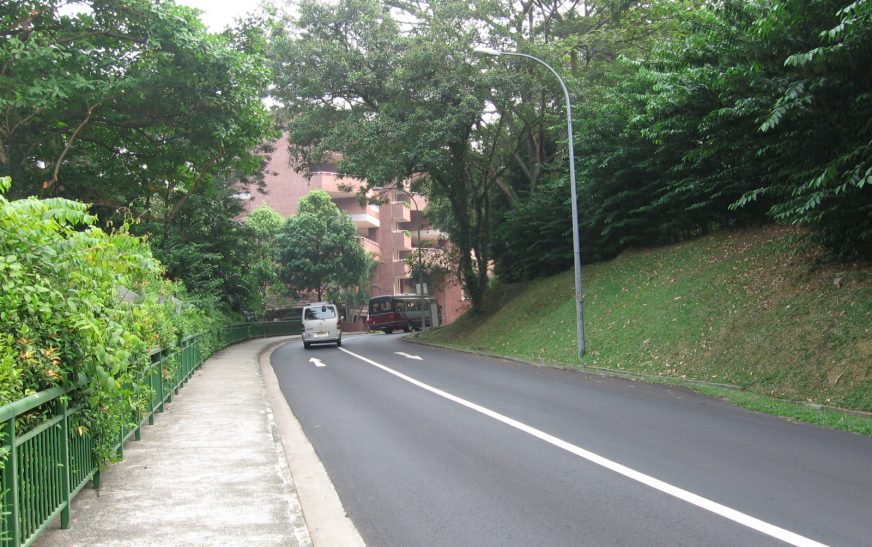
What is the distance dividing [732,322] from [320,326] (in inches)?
775

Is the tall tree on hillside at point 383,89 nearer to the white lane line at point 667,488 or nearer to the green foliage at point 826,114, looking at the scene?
the green foliage at point 826,114

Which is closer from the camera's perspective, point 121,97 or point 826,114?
point 826,114

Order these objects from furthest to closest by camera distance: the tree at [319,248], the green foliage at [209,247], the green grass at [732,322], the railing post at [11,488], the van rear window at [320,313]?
1. the tree at [319,248]
2. the van rear window at [320,313]
3. the green foliage at [209,247]
4. the green grass at [732,322]
5. the railing post at [11,488]

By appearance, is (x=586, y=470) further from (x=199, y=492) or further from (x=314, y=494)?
(x=199, y=492)

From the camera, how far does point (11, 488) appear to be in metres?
3.60

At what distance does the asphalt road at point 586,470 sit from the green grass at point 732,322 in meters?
1.51

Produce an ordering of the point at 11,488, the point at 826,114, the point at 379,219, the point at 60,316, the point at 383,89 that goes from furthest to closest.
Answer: the point at 379,219 < the point at 383,89 < the point at 826,114 < the point at 60,316 < the point at 11,488

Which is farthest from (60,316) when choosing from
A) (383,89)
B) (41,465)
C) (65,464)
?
(383,89)

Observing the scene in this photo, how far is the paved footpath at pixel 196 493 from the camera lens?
180 inches

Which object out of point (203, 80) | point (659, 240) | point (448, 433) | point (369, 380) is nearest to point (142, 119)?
point (203, 80)

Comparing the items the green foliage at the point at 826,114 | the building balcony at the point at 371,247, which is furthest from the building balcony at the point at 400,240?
the green foliage at the point at 826,114

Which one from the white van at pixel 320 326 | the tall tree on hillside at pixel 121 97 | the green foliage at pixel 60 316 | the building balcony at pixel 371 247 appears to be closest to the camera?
the green foliage at pixel 60 316

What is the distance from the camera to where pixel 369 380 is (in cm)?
1509

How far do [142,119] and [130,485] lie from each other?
13.2 metres
